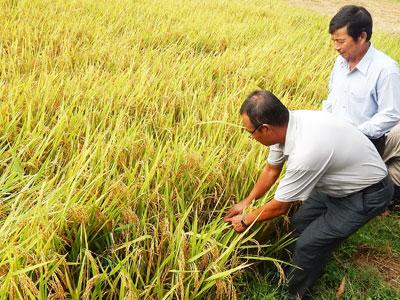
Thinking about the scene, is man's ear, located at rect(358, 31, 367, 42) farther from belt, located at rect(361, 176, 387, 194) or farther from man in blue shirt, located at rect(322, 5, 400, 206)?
belt, located at rect(361, 176, 387, 194)

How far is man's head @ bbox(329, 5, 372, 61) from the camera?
2096 mm

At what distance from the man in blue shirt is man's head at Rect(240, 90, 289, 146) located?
2.61 ft

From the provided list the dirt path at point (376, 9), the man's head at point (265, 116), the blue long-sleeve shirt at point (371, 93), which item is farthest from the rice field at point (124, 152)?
the dirt path at point (376, 9)

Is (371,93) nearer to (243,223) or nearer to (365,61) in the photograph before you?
(365,61)

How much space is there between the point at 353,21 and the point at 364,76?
0.32m

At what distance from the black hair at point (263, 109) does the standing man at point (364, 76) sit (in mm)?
835

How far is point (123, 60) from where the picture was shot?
328 cm

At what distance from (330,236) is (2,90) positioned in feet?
6.40

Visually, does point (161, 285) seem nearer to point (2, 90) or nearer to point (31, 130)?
point (31, 130)

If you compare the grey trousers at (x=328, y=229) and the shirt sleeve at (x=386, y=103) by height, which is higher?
the shirt sleeve at (x=386, y=103)

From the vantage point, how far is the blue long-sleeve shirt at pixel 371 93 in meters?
2.14

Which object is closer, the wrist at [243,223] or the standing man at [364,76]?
the wrist at [243,223]

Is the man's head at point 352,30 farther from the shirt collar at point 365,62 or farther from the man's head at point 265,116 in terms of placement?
the man's head at point 265,116

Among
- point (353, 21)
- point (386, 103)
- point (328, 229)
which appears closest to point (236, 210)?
point (328, 229)
